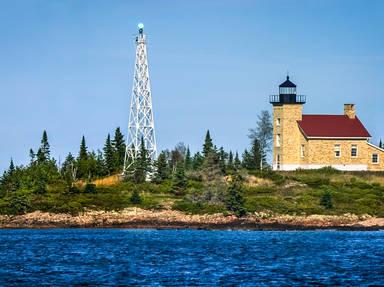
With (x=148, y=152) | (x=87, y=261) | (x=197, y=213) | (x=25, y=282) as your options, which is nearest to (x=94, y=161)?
(x=148, y=152)

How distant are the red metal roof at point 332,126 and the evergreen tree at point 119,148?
17.5 metres

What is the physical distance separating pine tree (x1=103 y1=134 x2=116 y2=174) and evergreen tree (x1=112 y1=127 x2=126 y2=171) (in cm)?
39

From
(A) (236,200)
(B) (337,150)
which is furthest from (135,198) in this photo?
(B) (337,150)

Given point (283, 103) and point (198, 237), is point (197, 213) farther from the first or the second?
point (283, 103)

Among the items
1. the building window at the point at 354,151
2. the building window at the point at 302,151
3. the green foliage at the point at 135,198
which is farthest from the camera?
the building window at the point at 302,151

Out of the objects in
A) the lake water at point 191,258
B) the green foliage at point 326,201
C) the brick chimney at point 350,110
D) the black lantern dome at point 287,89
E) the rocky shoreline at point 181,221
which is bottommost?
the lake water at point 191,258

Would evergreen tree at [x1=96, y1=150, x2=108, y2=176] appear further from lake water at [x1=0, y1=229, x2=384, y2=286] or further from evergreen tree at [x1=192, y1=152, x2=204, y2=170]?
lake water at [x1=0, y1=229, x2=384, y2=286]

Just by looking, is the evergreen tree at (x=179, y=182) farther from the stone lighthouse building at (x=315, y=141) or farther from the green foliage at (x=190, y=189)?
the stone lighthouse building at (x=315, y=141)

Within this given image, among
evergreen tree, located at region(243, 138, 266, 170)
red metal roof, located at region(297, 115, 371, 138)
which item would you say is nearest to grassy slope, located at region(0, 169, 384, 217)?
red metal roof, located at region(297, 115, 371, 138)

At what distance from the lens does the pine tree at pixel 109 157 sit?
288 ft

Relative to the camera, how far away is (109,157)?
8856 cm

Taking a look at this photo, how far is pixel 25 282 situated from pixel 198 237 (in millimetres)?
25324

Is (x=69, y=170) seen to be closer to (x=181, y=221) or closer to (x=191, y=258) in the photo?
(x=181, y=221)

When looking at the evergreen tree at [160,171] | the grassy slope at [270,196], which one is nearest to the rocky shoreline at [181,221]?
the grassy slope at [270,196]
